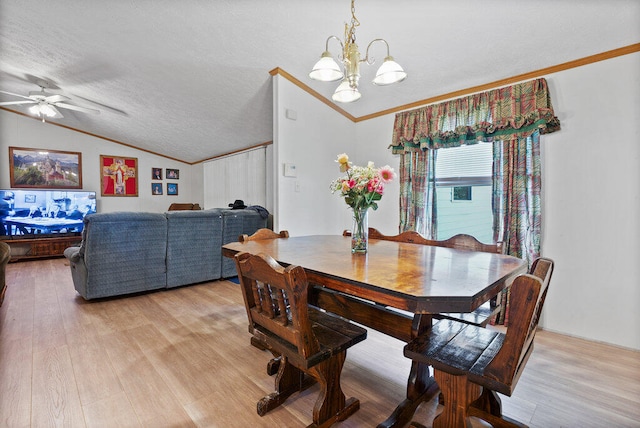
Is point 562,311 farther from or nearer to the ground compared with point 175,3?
nearer to the ground

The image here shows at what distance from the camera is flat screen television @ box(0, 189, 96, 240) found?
5.09 meters

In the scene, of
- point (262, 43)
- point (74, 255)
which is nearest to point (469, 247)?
point (262, 43)

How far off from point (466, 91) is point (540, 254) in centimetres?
165

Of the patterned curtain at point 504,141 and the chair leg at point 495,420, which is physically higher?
the patterned curtain at point 504,141

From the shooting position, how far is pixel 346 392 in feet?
5.48

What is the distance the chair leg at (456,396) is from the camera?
1.08 metres

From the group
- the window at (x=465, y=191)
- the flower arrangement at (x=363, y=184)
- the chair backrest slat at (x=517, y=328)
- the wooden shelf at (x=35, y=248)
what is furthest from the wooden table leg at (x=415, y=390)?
the wooden shelf at (x=35, y=248)

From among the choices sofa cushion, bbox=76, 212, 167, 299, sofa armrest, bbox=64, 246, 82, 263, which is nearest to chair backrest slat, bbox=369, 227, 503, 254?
sofa cushion, bbox=76, 212, 167, 299

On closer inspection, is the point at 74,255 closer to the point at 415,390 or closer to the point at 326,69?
the point at 326,69

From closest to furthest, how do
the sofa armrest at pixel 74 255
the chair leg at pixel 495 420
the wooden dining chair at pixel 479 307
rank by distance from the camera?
the chair leg at pixel 495 420, the wooden dining chair at pixel 479 307, the sofa armrest at pixel 74 255

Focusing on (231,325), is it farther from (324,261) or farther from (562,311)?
(562,311)

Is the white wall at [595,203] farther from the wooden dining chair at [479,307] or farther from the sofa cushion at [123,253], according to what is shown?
the sofa cushion at [123,253]

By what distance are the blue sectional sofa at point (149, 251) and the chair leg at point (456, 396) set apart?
318 centimetres

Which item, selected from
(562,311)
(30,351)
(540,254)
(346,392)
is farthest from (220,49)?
(562,311)
